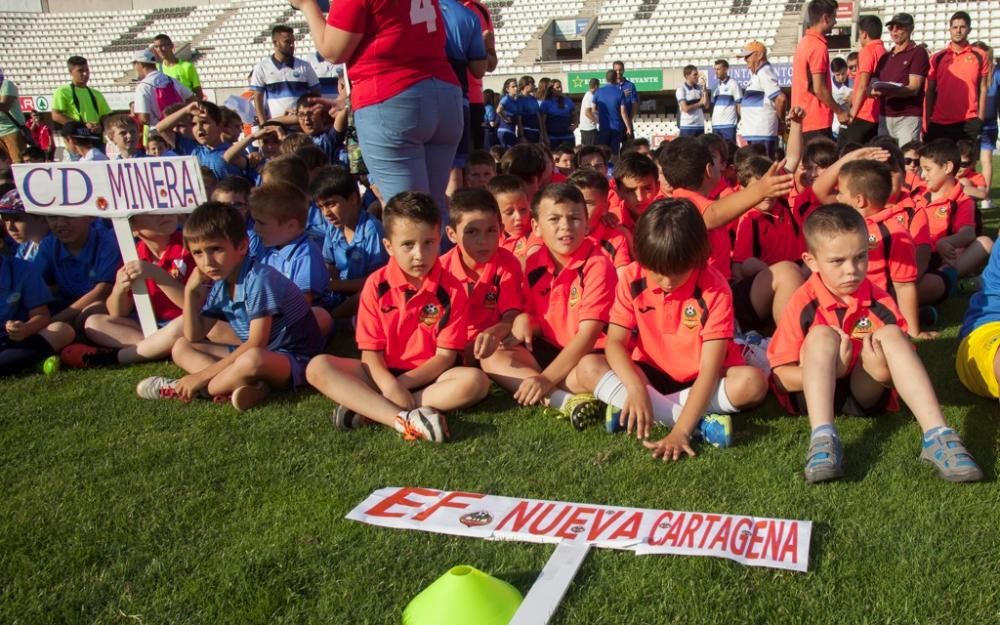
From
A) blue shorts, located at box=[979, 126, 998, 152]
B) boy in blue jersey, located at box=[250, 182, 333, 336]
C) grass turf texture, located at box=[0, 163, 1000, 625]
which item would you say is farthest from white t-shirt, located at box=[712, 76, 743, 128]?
grass turf texture, located at box=[0, 163, 1000, 625]

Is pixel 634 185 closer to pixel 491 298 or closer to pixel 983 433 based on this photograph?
pixel 491 298

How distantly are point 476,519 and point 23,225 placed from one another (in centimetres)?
445

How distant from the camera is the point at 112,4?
39.9 meters

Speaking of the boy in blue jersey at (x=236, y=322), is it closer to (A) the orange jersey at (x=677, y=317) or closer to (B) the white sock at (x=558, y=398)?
(B) the white sock at (x=558, y=398)

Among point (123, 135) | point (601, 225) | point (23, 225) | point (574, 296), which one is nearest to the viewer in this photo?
point (574, 296)

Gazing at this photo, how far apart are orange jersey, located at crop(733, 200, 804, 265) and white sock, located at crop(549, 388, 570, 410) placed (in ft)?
6.69

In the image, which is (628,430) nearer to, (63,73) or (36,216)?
(36,216)

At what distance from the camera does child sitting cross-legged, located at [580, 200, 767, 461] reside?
3.07m

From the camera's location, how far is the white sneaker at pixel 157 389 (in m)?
3.94

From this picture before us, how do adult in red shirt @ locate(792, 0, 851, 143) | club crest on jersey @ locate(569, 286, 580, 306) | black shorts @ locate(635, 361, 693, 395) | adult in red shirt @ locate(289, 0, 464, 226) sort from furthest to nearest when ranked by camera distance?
adult in red shirt @ locate(792, 0, 851, 143) → adult in red shirt @ locate(289, 0, 464, 226) → club crest on jersey @ locate(569, 286, 580, 306) → black shorts @ locate(635, 361, 693, 395)

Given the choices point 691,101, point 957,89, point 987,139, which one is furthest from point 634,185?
point 691,101

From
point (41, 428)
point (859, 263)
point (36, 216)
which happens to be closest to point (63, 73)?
point (36, 216)

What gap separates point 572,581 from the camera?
7.02ft

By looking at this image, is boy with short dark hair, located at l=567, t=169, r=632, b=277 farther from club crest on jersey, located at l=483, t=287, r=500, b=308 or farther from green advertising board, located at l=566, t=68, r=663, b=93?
green advertising board, located at l=566, t=68, r=663, b=93
